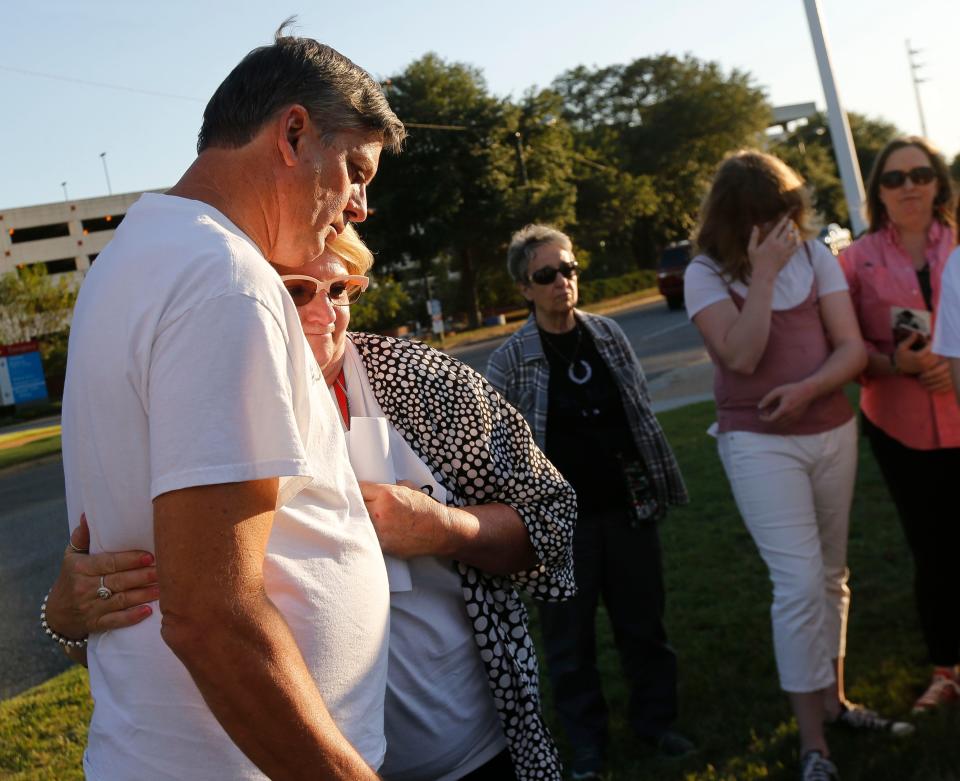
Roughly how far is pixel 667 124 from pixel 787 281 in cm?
6426

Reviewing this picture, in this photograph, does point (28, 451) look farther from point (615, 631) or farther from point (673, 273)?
point (673, 273)

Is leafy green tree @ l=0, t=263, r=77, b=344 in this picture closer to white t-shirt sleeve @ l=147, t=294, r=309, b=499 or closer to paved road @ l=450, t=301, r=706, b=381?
paved road @ l=450, t=301, r=706, b=381

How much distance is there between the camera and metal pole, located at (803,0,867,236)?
10.9m

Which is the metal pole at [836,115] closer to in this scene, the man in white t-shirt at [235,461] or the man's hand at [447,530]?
the man's hand at [447,530]

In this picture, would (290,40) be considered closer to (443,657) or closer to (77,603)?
(77,603)

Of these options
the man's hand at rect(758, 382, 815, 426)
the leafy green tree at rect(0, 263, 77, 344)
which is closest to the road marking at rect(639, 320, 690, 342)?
the man's hand at rect(758, 382, 815, 426)

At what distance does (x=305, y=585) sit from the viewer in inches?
59.7

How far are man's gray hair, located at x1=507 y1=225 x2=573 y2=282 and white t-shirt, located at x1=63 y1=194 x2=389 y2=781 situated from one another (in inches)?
136

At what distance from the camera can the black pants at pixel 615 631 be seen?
14.6 ft

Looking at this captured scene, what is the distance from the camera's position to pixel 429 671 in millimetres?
2197

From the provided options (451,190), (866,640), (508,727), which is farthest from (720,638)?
(451,190)

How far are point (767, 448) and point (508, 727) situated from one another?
6.79 ft

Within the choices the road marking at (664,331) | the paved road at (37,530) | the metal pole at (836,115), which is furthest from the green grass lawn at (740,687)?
the road marking at (664,331)

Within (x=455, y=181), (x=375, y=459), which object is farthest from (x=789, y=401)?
(x=455, y=181)
